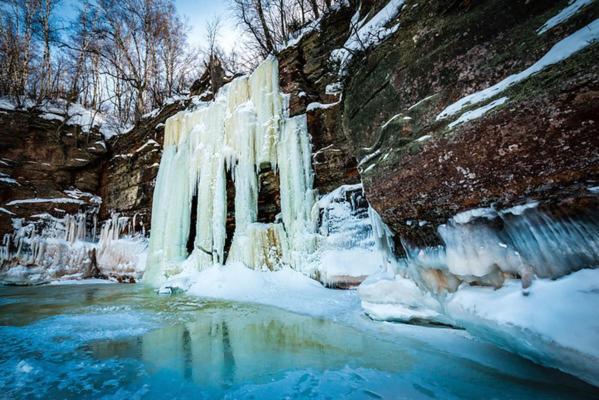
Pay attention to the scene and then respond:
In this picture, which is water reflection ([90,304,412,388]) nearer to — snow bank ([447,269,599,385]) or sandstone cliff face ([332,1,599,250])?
snow bank ([447,269,599,385])

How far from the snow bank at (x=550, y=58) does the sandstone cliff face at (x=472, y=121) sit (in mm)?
46

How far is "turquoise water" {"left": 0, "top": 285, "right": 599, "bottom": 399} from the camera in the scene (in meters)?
1.59

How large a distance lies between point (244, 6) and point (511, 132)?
12891mm

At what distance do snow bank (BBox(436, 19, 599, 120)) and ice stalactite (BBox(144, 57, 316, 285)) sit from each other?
178 inches

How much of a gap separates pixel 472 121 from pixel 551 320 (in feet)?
4.48

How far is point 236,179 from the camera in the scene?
7684mm

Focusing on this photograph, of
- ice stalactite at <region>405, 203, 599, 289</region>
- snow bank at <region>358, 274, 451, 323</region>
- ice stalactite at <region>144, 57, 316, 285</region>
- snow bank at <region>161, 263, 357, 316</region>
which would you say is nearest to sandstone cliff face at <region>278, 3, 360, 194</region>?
ice stalactite at <region>144, 57, 316, 285</region>

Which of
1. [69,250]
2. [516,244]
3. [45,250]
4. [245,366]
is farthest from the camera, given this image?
[69,250]

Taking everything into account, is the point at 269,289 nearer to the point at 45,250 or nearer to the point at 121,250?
the point at 121,250

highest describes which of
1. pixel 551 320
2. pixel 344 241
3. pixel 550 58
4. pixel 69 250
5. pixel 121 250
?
pixel 550 58

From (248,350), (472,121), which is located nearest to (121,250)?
(248,350)

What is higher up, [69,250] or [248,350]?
[69,250]

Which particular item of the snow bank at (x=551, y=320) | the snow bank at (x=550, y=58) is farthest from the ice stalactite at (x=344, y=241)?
the snow bank at (x=550, y=58)

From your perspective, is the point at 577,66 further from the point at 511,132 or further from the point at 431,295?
the point at 431,295
